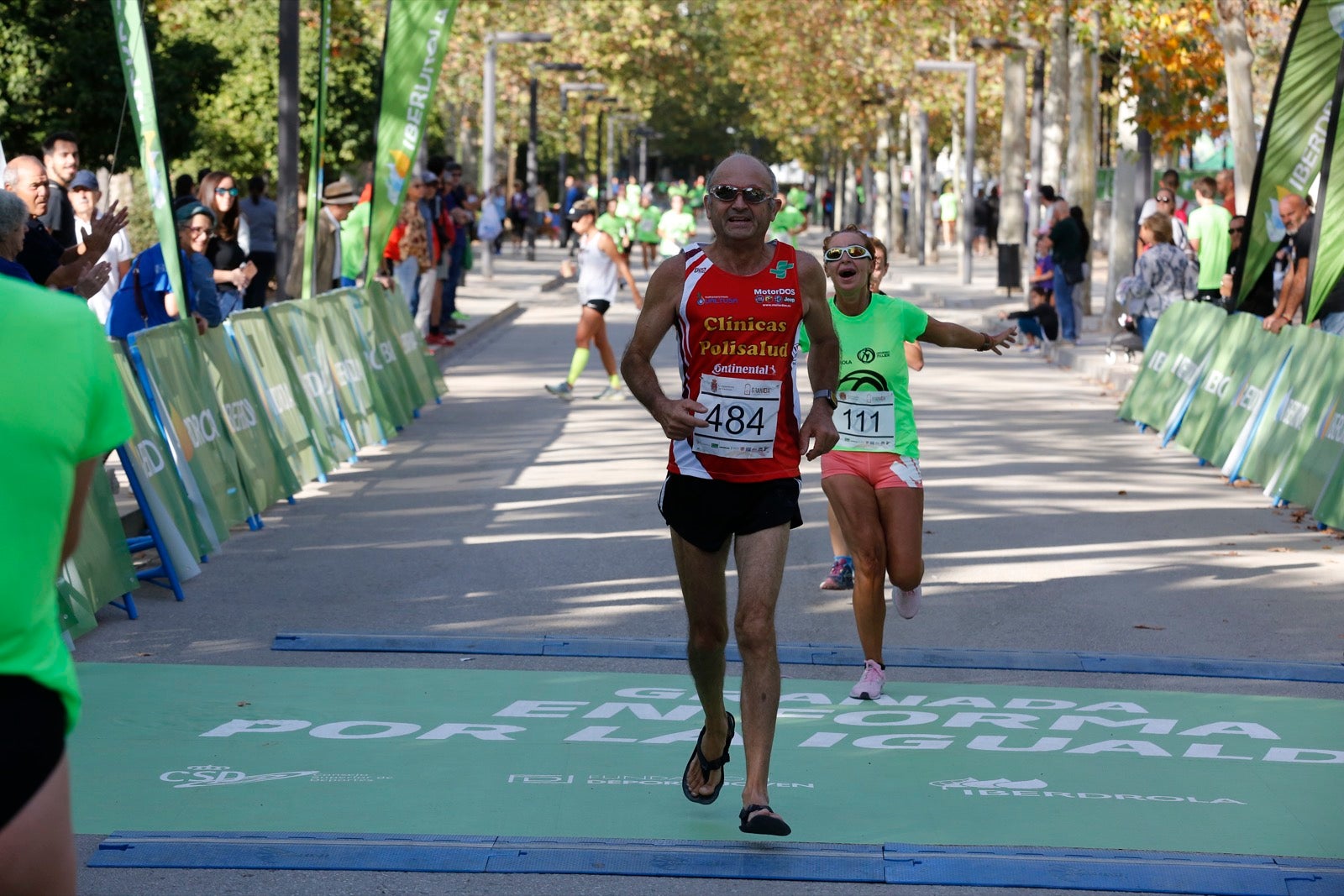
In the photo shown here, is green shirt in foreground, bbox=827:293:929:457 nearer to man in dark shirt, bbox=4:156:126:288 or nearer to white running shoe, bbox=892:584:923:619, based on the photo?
white running shoe, bbox=892:584:923:619

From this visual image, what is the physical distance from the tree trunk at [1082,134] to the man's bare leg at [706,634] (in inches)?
874

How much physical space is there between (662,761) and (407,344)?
36.1 ft

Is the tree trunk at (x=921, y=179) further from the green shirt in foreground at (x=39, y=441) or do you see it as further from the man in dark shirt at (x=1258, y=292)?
the green shirt in foreground at (x=39, y=441)

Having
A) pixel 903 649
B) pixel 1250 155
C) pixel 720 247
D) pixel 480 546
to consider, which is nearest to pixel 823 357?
pixel 720 247

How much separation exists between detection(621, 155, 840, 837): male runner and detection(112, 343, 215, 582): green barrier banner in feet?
13.3

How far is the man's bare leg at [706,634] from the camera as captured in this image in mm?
5621

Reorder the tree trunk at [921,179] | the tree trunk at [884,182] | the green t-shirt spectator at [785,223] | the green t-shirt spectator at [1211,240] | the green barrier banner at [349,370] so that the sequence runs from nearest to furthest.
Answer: the green barrier banner at [349,370] < the green t-shirt spectator at [1211,240] < the green t-shirt spectator at [785,223] < the tree trunk at [921,179] < the tree trunk at [884,182]

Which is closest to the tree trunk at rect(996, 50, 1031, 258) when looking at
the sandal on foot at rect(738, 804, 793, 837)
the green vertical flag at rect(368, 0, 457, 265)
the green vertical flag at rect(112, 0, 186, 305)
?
the green vertical flag at rect(368, 0, 457, 265)

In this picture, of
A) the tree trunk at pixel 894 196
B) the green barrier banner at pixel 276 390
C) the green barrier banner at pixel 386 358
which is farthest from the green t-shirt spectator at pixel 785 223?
the green barrier banner at pixel 276 390

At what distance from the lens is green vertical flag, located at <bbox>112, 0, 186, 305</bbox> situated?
1067cm

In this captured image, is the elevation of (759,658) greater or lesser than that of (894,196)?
greater

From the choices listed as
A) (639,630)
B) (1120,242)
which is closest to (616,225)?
(1120,242)

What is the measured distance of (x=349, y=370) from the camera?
556 inches

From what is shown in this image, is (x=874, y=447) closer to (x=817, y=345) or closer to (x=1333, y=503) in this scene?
(x=817, y=345)
